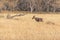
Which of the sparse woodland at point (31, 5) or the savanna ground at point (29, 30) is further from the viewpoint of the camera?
the sparse woodland at point (31, 5)

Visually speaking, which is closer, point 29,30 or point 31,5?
point 29,30

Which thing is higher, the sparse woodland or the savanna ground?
the savanna ground

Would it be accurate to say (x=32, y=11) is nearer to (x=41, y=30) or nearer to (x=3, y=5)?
(x=3, y=5)

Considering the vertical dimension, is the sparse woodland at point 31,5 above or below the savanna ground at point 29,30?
below

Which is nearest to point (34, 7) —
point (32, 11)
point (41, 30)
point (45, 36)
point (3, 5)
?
point (32, 11)

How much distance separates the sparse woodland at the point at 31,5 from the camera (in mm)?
15023

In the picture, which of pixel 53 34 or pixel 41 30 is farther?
pixel 41 30

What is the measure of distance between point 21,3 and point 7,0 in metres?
1.02

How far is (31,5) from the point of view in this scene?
1509cm

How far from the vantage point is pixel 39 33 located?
331 inches

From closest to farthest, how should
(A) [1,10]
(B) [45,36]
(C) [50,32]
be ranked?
(B) [45,36]
(C) [50,32]
(A) [1,10]

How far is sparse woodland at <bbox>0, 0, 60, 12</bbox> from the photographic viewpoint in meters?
15.0

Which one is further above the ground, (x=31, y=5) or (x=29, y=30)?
(x=29, y=30)

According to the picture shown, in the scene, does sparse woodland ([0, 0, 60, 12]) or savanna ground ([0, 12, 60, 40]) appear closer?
savanna ground ([0, 12, 60, 40])
